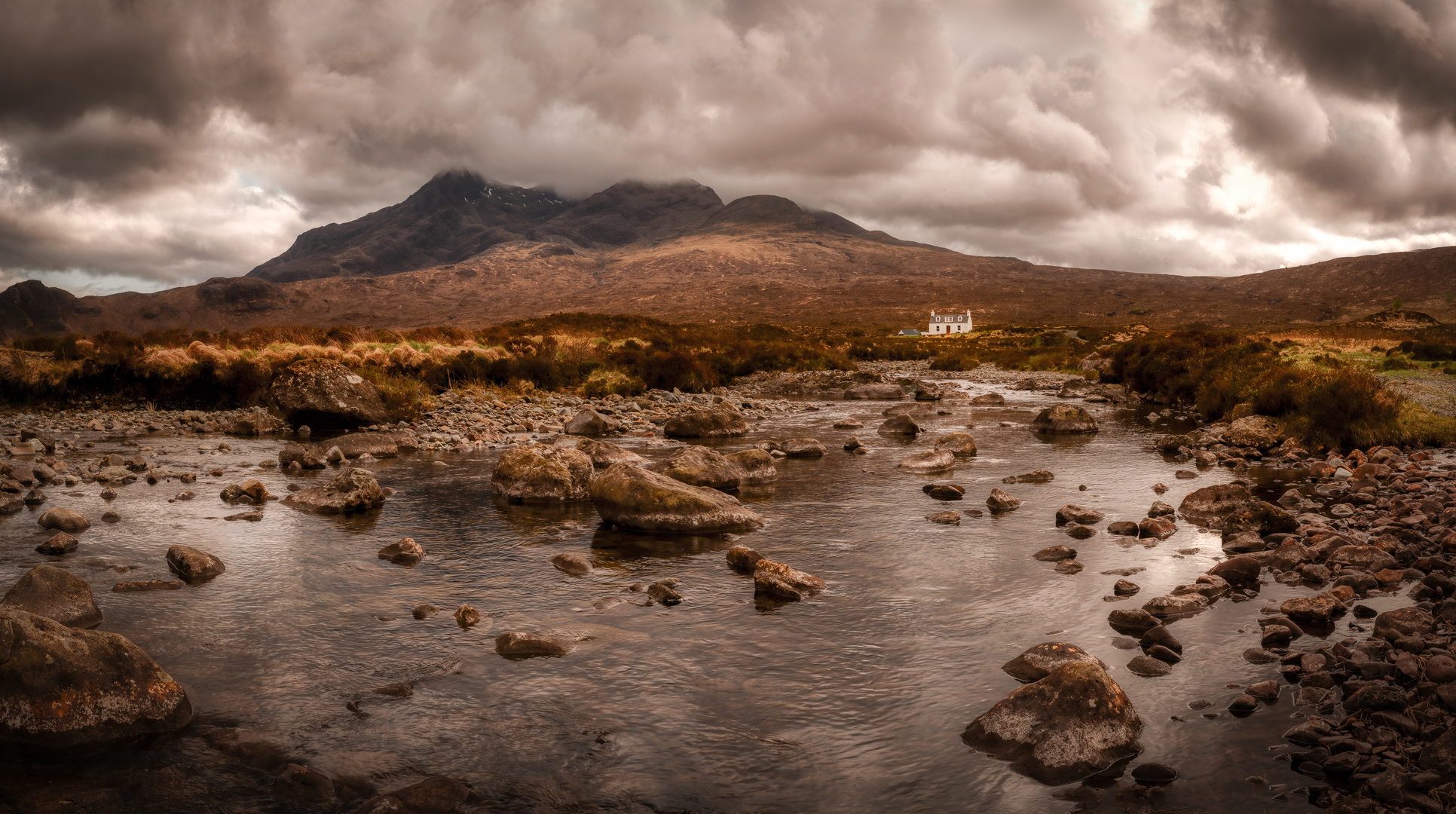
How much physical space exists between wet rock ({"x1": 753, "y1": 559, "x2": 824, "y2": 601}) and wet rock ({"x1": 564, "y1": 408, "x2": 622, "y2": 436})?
15.7m

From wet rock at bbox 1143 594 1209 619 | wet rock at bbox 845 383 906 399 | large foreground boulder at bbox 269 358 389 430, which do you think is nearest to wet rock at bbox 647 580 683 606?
wet rock at bbox 1143 594 1209 619

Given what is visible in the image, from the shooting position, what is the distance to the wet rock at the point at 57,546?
10.6m

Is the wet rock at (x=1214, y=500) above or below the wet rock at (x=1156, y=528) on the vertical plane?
above

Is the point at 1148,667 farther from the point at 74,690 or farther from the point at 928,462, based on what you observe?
the point at 928,462

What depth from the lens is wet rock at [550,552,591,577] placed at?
1034 centimetres

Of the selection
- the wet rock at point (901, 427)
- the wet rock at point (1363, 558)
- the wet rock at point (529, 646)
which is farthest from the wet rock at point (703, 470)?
the wet rock at point (901, 427)

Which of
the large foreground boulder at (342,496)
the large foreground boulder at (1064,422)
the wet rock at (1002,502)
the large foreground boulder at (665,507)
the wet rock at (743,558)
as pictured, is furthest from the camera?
the large foreground boulder at (1064,422)

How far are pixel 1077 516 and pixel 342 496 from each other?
1295 centimetres

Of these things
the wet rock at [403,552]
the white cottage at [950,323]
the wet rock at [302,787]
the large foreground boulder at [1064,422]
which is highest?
the white cottage at [950,323]

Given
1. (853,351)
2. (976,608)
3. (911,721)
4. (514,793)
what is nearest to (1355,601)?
(976,608)

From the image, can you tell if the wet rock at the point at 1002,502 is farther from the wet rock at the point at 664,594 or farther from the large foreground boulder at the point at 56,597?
the large foreground boulder at the point at 56,597

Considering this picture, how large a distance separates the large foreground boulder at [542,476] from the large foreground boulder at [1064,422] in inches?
671

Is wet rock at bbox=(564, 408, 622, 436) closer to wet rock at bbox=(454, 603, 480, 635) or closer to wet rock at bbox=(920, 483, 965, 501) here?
wet rock at bbox=(920, 483, 965, 501)

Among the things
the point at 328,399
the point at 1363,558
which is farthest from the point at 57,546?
the point at 1363,558
